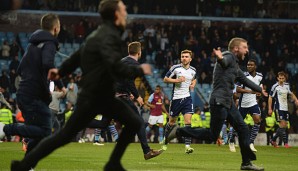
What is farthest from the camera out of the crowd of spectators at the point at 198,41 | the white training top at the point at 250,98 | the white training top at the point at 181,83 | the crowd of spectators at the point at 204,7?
the crowd of spectators at the point at 204,7

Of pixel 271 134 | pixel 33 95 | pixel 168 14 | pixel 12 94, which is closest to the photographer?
pixel 33 95

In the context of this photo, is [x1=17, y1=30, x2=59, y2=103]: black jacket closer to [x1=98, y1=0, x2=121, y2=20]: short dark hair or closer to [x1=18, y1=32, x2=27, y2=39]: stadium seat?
[x1=98, y1=0, x2=121, y2=20]: short dark hair

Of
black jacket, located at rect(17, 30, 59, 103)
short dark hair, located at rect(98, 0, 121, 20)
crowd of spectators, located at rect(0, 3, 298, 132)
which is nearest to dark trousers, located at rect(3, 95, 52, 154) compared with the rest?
black jacket, located at rect(17, 30, 59, 103)

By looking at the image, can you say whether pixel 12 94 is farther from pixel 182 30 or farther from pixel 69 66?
pixel 69 66

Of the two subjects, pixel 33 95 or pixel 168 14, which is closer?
pixel 33 95

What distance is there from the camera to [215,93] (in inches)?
520

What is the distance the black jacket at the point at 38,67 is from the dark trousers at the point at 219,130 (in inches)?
127

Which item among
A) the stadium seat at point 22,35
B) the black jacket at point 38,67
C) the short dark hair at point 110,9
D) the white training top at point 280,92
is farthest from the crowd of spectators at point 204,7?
the short dark hair at point 110,9

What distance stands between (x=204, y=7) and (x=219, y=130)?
1364 inches

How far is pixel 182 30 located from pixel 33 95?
3228 centimetres

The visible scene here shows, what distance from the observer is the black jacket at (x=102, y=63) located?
903cm

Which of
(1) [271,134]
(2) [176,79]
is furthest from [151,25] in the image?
(2) [176,79]

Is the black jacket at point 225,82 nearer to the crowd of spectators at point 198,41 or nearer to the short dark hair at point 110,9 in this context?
the short dark hair at point 110,9

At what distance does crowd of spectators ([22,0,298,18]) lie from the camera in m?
44.8
